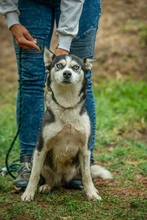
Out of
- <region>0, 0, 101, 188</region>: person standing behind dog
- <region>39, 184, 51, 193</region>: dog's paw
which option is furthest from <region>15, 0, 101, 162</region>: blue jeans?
<region>39, 184, 51, 193</region>: dog's paw

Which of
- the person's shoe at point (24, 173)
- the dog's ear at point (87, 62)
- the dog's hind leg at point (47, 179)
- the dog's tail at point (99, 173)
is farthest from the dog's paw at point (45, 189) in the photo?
the dog's ear at point (87, 62)

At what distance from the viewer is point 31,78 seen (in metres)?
4.01

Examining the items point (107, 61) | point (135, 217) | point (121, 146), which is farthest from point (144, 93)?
point (135, 217)

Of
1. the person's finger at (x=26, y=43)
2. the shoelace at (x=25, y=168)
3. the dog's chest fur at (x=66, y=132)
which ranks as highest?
the person's finger at (x=26, y=43)

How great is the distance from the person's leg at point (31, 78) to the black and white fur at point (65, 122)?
0.26 meters

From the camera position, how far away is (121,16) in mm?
9594

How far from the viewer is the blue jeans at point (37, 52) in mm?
3922

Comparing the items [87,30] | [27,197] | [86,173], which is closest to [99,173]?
[86,173]

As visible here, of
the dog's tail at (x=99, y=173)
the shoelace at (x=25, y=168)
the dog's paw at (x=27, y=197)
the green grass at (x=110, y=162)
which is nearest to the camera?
the green grass at (x=110, y=162)

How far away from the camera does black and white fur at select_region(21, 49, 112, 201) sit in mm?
3646

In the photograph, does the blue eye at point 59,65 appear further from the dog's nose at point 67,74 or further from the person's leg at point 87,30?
the person's leg at point 87,30

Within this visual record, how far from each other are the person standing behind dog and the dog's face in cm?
13

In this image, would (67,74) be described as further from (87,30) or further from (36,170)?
(36,170)

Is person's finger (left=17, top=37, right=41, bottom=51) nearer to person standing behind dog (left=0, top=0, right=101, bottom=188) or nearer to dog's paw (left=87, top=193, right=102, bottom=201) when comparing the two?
person standing behind dog (left=0, top=0, right=101, bottom=188)
